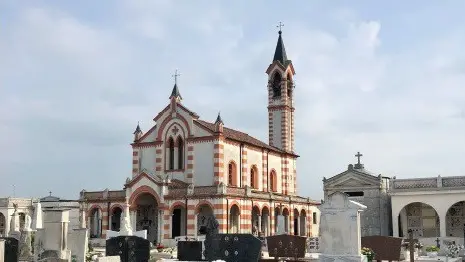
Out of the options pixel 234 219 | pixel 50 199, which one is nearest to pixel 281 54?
pixel 234 219

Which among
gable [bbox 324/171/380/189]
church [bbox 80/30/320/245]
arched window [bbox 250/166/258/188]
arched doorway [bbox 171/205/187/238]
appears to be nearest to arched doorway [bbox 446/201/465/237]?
gable [bbox 324/171/380/189]

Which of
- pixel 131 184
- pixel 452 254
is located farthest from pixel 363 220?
pixel 131 184

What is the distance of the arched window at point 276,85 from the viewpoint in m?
59.1

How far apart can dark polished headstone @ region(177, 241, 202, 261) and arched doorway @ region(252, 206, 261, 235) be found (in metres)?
22.5

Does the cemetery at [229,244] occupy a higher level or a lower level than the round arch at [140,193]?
lower

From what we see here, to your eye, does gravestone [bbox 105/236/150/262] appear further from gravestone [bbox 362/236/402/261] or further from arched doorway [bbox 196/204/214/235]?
arched doorway [bbox 196/204/214/235]

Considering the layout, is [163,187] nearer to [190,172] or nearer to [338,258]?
[190,172]

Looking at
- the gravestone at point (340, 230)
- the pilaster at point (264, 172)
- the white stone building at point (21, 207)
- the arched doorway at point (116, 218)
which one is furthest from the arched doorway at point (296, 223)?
the gravestone at point (340, 230)

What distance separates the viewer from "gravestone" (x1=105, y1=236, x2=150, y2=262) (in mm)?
21922

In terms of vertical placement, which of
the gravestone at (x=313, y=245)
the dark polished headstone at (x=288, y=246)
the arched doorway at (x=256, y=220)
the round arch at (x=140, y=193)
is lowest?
the gravestone at (x=313, y=245)

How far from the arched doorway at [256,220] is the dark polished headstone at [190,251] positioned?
73.9 ft

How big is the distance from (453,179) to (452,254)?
14.4 meters

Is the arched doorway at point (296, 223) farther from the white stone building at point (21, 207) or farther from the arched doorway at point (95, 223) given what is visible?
the white stone building at point (21, 207)

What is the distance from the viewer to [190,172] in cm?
4822
